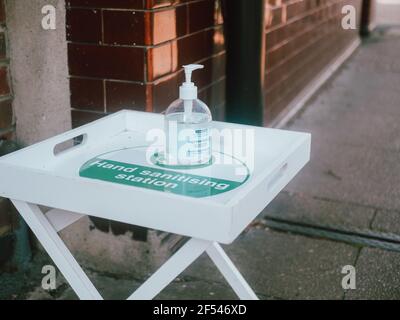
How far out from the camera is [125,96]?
2.65 meters

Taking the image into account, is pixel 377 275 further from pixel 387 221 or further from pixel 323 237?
pixel 387 221

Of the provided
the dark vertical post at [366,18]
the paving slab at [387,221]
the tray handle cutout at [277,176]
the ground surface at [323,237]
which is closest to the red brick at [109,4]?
the tray handle cutout at [277,176]

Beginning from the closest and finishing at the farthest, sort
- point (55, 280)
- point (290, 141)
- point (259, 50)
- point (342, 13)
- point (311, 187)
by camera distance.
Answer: point (290, 141) < point (55, 280) < point (259, 50) < point (311, 187) < point (342, 13)

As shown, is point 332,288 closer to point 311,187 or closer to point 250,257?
point 250,257

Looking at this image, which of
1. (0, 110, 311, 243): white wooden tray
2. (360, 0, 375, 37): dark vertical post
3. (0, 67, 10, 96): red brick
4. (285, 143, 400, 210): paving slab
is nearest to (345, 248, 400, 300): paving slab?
(285, 143, 400, 210): paving slab

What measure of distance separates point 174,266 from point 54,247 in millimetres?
364

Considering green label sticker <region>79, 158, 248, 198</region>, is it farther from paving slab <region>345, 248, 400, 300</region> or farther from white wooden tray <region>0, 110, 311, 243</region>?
paving slab <region>345, 248, 400, 300</region>

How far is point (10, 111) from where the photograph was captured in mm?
2764

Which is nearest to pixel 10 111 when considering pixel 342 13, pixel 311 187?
pixel 311 187

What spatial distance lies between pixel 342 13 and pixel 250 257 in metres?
5.05

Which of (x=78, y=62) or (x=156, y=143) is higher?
(x=78, y=62)

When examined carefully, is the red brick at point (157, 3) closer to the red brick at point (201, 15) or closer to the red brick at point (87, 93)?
the red brick at point (201, 15)

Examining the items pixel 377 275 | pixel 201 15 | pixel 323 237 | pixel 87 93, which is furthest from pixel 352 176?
pixel 87 93

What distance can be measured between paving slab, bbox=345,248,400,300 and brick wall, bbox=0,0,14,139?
1662mm
